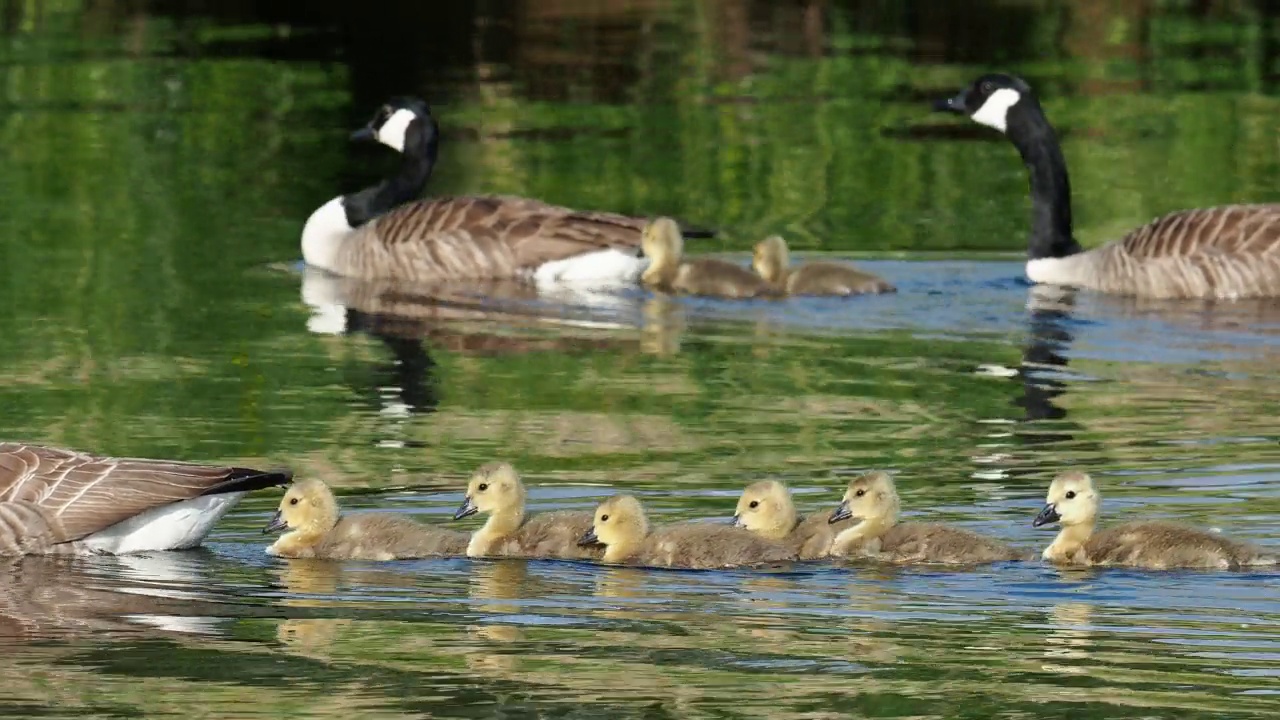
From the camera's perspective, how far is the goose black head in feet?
70.6

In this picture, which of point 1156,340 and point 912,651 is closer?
point 912,651

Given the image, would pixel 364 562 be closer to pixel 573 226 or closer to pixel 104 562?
pixel 104 562

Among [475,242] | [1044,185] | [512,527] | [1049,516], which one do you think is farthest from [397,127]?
[1049,516]

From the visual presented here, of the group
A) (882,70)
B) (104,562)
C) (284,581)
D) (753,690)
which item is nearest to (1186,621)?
(753,690)

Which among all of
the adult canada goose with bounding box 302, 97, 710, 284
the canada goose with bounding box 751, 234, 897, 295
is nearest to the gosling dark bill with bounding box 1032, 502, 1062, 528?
the canada goose with bounding box 751, 234, 897, 295

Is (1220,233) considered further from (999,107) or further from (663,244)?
(663,244)

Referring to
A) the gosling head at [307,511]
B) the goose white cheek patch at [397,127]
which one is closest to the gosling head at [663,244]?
the goose white cheek patch at [397,127]

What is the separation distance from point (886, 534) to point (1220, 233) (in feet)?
26.4

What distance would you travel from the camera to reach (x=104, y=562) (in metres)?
11.2

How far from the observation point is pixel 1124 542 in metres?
10.7

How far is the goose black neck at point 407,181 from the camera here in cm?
2119

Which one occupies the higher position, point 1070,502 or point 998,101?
point 998,101

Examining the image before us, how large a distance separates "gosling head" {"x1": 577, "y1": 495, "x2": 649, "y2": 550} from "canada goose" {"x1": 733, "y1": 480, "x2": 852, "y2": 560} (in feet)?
1.49

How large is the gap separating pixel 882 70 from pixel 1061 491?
70.6 feet
